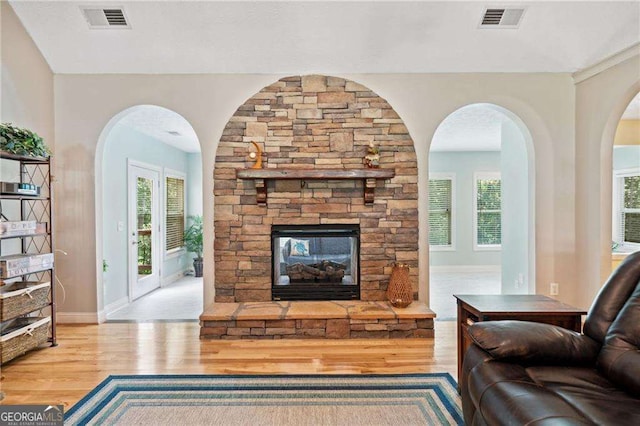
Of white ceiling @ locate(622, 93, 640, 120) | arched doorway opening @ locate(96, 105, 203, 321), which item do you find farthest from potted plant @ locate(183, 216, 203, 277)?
white ceiling @ locate(622, 93, 640, 120)

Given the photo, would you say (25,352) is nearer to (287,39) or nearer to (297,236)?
(297,236)

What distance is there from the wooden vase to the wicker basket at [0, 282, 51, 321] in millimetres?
3115

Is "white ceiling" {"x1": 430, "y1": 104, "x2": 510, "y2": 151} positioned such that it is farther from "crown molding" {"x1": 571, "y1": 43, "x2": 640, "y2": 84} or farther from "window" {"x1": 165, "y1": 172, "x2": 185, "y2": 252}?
"window" {"x1": 165, "y1": 172, "x2": 185, "y2": 252}

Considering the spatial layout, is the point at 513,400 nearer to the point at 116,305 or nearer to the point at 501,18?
the point at 501,18

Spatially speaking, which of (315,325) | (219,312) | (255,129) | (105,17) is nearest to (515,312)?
(315,325)

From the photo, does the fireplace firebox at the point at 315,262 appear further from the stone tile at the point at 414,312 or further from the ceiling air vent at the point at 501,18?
the ceiling air vent at the point at 501,18

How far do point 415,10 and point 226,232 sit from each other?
2.75 meters

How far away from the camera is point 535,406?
140 cm

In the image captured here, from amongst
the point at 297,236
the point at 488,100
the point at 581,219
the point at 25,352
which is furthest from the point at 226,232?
the point at 581,219

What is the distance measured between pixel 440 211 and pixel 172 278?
18.0 feet

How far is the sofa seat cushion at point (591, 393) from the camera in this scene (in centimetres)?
137

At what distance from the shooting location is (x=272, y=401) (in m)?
2.41

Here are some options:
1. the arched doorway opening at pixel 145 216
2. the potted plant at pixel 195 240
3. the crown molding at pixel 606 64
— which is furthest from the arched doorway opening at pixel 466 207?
the potted plant at pixel 195 240

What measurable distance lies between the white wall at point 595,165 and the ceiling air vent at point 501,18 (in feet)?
3.32
